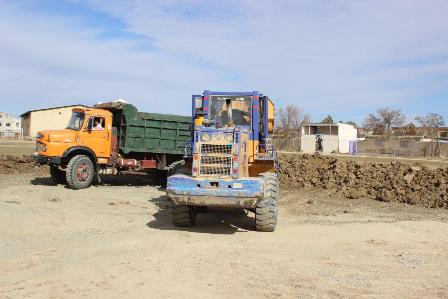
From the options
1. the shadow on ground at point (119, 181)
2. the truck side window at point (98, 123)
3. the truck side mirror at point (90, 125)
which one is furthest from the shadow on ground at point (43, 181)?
the truck side window at point (98, 123)

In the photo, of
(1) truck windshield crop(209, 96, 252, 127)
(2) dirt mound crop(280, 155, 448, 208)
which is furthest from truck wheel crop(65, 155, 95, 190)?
(2) dirt mound crop(280, 155, 448, 208)

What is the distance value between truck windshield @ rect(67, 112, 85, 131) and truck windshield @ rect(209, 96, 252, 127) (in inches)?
288

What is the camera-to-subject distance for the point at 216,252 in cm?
852

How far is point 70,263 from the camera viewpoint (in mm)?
7449

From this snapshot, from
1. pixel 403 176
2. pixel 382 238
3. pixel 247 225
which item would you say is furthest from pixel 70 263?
pixel 403 176

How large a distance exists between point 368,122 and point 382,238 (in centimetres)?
8217

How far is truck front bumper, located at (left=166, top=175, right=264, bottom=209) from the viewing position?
9.59 m

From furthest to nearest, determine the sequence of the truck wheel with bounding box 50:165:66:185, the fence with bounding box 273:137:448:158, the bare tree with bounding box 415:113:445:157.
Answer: the bare tree with bounding box 415:113:445:157
the fence with bounding box 273:137:448:158
the truck wheel with bounding box 50:165:66:185

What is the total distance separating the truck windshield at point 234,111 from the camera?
1164 centimetres

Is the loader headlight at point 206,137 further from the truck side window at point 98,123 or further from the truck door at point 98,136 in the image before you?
the truck side window at point 98,123

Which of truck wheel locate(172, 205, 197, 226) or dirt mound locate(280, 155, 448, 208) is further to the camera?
dirt mound locate(280, 155, 448, 208)

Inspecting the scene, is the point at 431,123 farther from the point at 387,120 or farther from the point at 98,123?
the point at 98,123

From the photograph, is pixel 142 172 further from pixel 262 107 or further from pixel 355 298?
pixel 355 298

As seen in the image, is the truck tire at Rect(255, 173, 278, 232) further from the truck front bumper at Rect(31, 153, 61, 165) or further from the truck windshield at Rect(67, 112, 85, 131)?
the truck windshield at Rect(67, 112, 85, 131)
